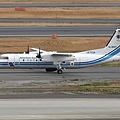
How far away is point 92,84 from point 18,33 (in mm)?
37302

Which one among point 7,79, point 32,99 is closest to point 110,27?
point 7,79

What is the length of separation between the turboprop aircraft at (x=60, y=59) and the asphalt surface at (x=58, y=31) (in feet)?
86.7

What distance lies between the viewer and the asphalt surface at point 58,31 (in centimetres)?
8256

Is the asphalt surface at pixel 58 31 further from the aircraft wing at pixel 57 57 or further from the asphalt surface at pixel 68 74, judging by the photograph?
the aircraft wing at pixel 57 57

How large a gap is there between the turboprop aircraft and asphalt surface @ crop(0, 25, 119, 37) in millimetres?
26437

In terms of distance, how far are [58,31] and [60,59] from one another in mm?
30662

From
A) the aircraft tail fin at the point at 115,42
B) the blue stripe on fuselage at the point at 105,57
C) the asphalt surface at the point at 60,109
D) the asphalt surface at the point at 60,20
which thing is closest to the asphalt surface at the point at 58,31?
the asphalt surface at the point at 60,20

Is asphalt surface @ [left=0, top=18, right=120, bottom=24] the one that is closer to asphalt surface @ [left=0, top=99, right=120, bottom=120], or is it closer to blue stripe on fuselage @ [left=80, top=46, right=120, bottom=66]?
blue stripe on fuselage @ [left=80, top=46, right=120, bottom=66]

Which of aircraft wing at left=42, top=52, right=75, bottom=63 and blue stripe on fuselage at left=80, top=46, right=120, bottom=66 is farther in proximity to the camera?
blue stripe on fuselage at left=80, top=46, right=120, bottom=66

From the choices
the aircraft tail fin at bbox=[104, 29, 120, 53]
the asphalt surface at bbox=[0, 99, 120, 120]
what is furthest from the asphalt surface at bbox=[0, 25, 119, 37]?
the asphalt surface at bbox=[0, 99, 120, 120]

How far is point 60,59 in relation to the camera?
5538 centimetres

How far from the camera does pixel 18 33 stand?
274 ft

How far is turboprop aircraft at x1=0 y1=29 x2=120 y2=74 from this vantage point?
5472 centimetres

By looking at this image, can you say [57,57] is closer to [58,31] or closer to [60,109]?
[60,109]
